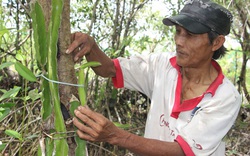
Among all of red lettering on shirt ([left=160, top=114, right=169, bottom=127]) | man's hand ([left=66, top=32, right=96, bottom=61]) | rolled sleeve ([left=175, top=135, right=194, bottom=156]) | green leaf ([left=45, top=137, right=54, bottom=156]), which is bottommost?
rolled sleeve ([left=175, top=135, right=194, bottom=156])

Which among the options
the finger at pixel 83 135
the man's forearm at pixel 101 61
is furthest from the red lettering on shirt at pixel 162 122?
the finger at pixel 83 135

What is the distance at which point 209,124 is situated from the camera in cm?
131

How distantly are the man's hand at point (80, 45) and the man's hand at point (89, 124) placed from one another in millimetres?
200

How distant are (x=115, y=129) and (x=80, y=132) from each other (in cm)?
12

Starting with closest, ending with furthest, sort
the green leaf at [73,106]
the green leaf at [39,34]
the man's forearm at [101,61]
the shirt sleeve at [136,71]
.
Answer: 1. the green leaf at [39,34]
2. the green leaf at [73,106]
3. the man's forearm at [101,61]
4. the shirt sleeve at [136,71]

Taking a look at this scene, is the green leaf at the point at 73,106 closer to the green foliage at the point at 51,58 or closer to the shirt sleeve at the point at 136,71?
the green foliage at the point at 51,58

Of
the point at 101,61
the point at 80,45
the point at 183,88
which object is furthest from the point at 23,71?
the point at 183,88

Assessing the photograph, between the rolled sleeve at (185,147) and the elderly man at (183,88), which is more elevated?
the elderly man at (183,88)

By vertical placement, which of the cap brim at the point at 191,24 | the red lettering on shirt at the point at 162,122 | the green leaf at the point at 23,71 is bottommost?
the red lettering on shirt at the point at 162,122

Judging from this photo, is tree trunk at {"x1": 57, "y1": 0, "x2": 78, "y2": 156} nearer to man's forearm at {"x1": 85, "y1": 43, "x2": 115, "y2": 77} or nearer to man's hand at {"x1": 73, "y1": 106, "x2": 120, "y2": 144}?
man's hand at {"x1": 73, "y1": 106, "x2": 120, "y2": 144}

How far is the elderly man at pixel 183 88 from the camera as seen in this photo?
122cm

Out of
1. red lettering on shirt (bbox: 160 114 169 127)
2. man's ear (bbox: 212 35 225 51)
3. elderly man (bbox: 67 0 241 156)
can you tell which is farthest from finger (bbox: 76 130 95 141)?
man's ear (bbox: 212 35 225 51)

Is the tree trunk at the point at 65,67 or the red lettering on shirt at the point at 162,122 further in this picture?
the red lettering on shirt at the point at 162,122

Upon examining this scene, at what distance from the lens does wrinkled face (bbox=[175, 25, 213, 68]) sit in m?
1.40
